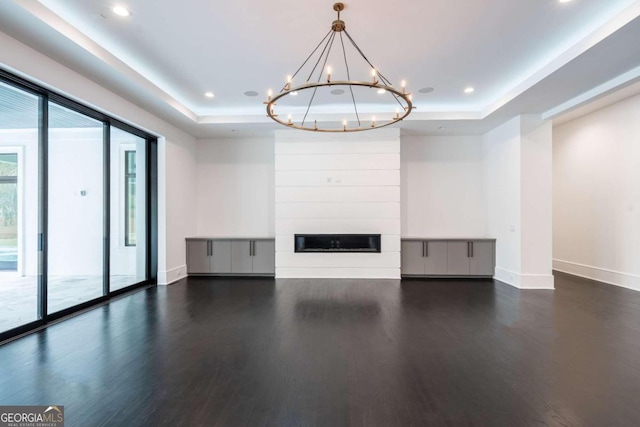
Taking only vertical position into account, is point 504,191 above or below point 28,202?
above

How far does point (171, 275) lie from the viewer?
21.0ft

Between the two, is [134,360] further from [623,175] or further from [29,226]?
[623,175]

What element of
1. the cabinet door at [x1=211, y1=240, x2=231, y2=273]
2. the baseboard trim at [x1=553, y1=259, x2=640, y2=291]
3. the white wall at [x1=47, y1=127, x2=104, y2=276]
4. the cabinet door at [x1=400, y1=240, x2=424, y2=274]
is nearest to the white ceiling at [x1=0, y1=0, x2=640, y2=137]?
the white wall at [x1=47, y1=127, x2=104, y2=276]

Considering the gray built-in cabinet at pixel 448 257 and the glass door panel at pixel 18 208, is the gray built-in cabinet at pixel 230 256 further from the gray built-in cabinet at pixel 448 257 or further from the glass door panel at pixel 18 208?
the glass door panel at pixel 18 208

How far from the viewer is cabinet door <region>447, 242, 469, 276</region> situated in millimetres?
6746

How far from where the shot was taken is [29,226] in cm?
379

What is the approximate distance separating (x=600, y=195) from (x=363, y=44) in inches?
238

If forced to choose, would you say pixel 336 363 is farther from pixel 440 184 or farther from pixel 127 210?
pixel 440 184

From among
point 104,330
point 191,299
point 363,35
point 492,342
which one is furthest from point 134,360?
point 363,35

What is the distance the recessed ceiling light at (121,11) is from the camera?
316 cm

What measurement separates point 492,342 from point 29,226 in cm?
556

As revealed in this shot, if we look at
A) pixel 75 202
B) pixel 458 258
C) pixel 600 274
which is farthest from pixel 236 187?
pixel 600 274

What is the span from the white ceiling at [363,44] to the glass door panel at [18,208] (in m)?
0.78

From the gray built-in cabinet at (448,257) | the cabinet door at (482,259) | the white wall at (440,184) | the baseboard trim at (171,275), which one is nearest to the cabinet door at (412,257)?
the gray built-in cabinet at (448,257)
